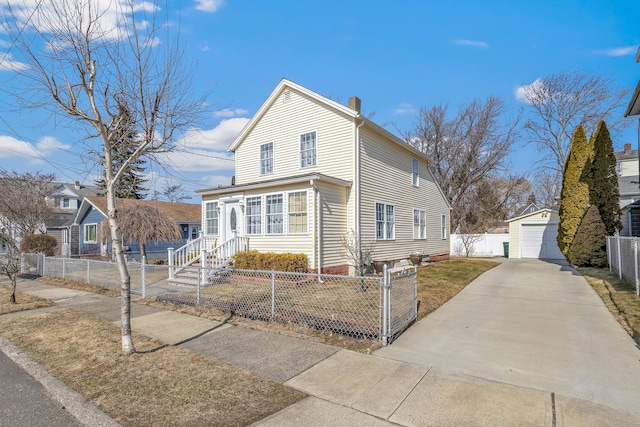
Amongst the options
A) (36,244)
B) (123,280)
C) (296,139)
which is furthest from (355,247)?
(36,244)

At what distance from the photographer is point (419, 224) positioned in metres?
17.8

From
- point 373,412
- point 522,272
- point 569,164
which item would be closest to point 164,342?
point 373,412

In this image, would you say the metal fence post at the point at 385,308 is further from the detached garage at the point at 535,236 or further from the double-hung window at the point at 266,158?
the detached garage at the point at 535,236

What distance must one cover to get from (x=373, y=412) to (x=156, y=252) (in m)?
25.3

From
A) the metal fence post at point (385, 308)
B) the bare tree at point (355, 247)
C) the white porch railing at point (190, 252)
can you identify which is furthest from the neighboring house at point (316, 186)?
the metal fence post at point (385, 308)

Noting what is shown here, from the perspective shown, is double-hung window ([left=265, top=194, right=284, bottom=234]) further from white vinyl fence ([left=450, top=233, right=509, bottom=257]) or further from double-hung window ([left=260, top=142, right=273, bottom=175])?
white vinyl fence ([left=450, top=233, right=509, bottom=257])

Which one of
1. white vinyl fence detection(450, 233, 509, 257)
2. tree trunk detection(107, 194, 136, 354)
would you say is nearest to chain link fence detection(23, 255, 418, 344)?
tree trunk detection(107, 194, 136, 354)

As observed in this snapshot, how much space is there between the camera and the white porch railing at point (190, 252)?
12157 millimetres

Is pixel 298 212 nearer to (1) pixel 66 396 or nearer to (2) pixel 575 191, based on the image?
(1) pixel 66 396

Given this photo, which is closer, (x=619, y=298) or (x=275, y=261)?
(x=619, y=298)

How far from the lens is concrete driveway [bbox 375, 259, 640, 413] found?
416cm

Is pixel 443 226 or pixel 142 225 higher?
pixel 142 225

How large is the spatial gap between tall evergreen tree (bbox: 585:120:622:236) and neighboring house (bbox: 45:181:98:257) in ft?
98.8

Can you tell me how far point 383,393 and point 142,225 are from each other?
60.5 ft
